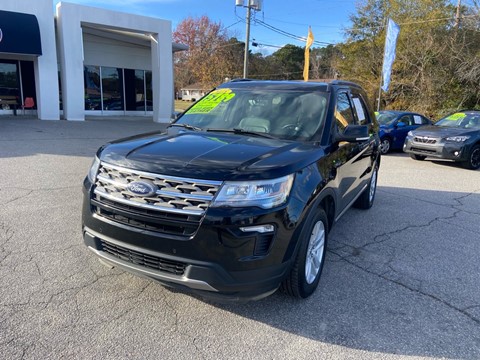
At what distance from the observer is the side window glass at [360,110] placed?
4.91 metres

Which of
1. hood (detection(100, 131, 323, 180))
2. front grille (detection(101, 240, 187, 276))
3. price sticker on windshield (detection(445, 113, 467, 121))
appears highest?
price sticker on windshield (detection(445, 113, 467, 121))

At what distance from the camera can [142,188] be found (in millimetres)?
2623

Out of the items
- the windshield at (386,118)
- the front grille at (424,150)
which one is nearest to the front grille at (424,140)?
the front grille at (424,150)

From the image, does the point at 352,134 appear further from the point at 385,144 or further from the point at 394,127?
the point at 394,127

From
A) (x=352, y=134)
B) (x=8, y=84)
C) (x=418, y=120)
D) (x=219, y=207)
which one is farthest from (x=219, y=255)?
(x=8, y=84)

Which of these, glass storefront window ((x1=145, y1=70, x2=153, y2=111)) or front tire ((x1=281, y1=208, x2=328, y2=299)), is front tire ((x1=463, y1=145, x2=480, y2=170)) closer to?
front tire ((x1=281, y1=208, x2=328, y2=299))

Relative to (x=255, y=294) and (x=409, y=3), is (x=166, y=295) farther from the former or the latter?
(x=409, y=3)

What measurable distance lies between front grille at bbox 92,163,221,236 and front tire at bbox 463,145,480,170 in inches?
409

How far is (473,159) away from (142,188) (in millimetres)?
10910

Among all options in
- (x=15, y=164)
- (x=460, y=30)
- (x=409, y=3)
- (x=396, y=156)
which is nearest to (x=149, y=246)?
(x=15, y=164)

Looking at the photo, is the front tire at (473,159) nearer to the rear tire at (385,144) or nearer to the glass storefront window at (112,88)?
the rear tire at (385,144)

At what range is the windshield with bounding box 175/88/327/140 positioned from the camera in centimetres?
366

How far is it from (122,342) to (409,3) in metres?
30.9

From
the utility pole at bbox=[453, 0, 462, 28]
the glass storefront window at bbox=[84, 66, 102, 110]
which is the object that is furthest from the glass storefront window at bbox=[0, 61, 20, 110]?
the utility pole at bbox=[453, 0, 462, 28]
